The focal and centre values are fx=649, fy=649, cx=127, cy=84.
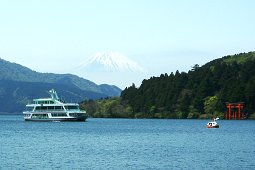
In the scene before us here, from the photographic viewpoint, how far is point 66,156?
89625mm

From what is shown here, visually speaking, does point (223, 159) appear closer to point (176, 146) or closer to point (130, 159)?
point (130, 159)

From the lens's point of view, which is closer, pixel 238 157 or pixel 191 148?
pixel 238 157

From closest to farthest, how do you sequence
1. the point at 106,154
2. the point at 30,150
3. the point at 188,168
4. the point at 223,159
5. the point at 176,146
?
the point at 188,168
the point at 223,159
the point at 106,154
the point at 30,150
the point at 176,146

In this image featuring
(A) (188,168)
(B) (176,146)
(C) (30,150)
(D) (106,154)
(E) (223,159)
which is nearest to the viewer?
(A) (188,168)

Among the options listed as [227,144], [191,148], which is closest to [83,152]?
[191,148]

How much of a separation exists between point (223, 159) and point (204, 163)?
A: 18.8 ft

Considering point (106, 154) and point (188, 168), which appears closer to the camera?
point (188, 168)

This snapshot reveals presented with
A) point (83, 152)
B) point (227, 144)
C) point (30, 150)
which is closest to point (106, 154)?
point (83, 152)

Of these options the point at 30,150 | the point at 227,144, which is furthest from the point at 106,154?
the point at 227,144

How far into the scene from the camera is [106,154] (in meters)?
92.8

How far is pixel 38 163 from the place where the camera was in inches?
3179

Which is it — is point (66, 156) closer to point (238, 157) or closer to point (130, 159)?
point (130, 159)

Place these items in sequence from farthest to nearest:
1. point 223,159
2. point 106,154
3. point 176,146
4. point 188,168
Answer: point 176,146, point 106,154, point 223,159, point 188,168

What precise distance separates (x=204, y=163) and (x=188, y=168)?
17.7ft
